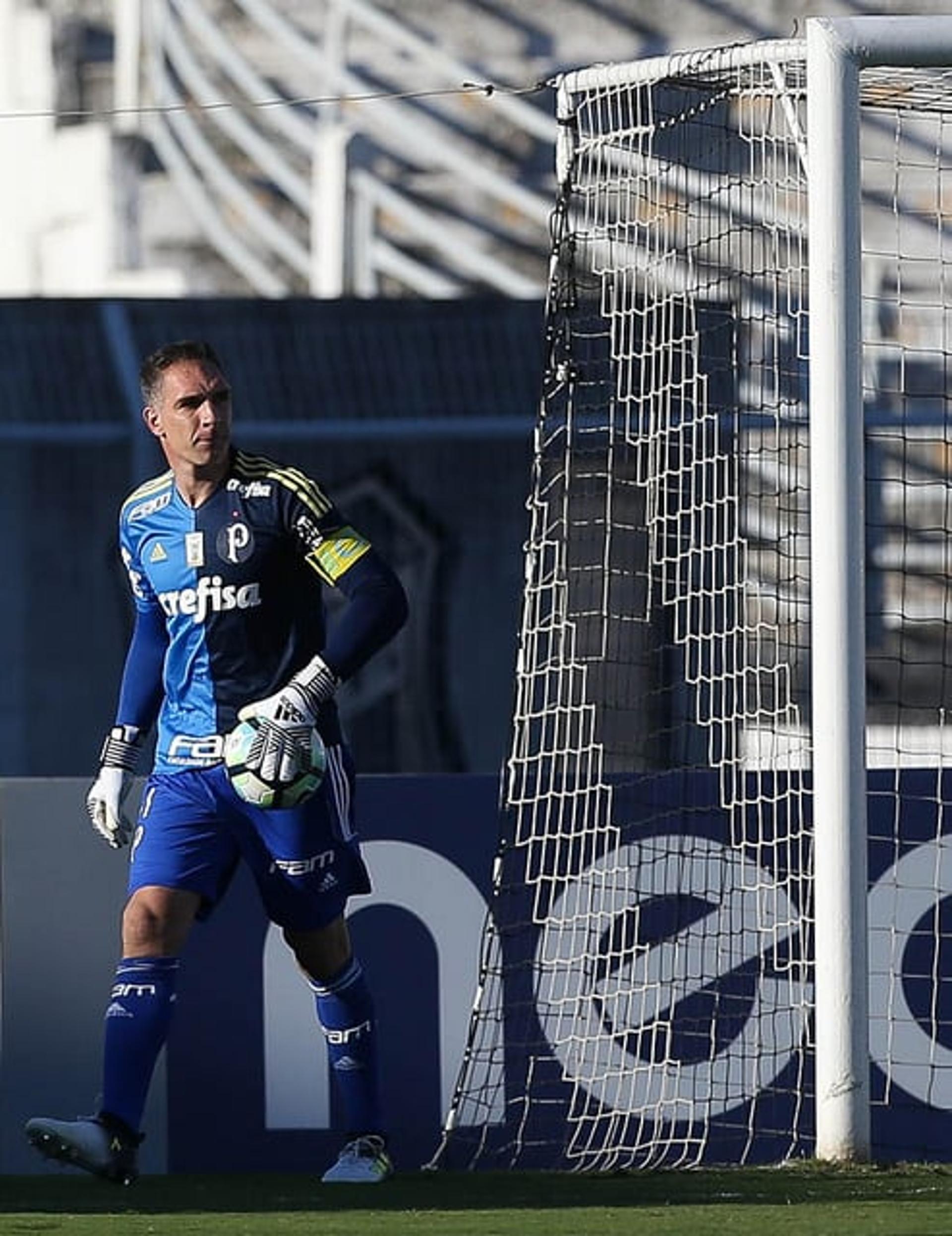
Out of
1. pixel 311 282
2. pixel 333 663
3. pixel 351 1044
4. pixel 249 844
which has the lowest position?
pixel 351 1044

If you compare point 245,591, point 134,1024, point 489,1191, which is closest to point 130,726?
point 245,591

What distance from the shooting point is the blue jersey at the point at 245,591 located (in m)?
6.56

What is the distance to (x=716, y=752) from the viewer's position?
310 inches

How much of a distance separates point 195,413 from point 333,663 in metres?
0.64

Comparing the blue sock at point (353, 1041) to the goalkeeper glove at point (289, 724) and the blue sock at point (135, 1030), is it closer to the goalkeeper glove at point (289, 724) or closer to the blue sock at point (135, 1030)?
the blue sock at point (135, 1030)

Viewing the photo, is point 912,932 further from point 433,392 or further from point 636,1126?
point 433,392

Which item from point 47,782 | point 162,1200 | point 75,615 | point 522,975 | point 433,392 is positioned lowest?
point 162,1200

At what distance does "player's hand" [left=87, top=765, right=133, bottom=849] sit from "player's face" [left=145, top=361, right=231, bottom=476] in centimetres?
72

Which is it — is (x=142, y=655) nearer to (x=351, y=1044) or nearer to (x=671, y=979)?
(x=351, y=1044)

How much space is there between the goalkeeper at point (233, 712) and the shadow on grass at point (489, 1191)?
16 centimetres

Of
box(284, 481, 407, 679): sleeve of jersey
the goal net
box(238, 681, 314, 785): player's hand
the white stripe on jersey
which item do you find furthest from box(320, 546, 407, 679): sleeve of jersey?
the goal net

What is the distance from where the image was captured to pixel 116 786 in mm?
6836

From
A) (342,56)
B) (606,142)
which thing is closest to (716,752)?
(606,142)

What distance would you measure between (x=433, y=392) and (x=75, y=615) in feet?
5.75
